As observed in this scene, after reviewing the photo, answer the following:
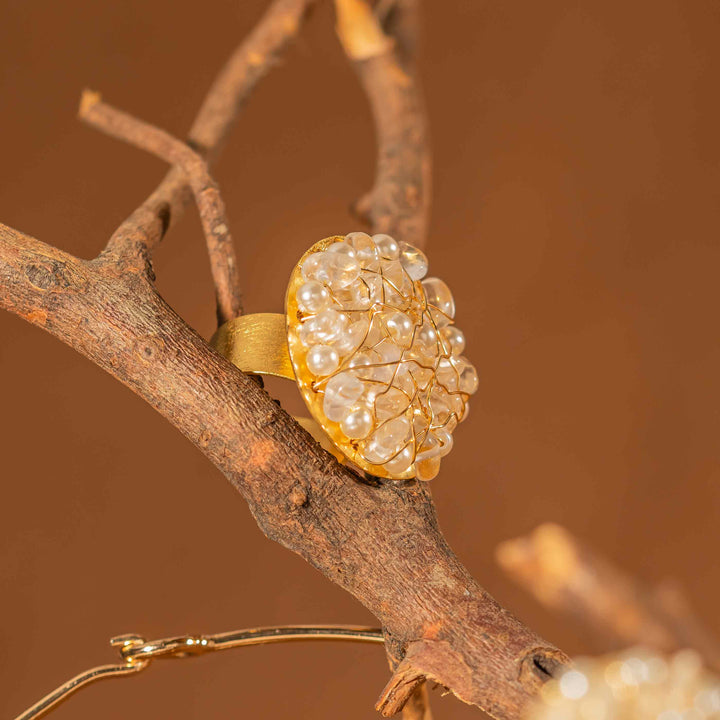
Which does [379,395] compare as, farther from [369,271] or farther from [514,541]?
[514,541]

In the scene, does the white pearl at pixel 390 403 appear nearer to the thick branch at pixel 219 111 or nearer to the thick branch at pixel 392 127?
the thick branch at pixel 219 111

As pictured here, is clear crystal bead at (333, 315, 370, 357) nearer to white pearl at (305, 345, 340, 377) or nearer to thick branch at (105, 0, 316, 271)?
white pearl at (305, 345, 340, 377)

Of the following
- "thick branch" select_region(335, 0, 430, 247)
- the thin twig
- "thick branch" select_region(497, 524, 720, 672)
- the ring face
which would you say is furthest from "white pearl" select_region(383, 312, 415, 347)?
"thick branch" select_region(497, 524, 720, 672)

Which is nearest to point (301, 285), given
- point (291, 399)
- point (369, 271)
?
point (369, 271)

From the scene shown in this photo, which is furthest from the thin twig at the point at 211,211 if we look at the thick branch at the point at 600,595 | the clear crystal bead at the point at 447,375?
the thick branch at the point at 600,595

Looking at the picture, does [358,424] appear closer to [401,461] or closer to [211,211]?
[401,461]

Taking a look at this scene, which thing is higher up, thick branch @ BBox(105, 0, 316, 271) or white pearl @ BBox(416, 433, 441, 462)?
thick branch @ BBox(105, 0, 316, 271)

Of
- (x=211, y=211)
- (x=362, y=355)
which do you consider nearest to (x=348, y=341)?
(x=362, y=355)
